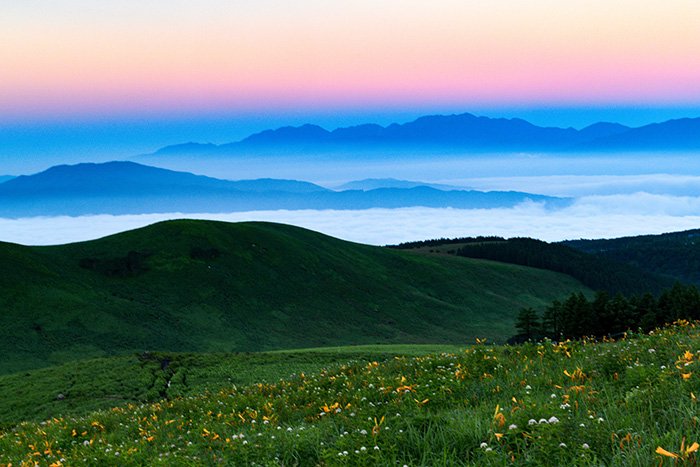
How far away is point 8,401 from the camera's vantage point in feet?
157

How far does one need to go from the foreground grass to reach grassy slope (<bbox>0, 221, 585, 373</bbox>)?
102 m

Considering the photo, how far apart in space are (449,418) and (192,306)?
15104 cm

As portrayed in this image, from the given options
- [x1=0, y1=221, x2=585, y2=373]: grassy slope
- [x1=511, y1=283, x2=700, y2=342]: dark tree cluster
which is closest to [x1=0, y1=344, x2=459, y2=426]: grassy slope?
[x1=511, y1=283, x2=700, y2=342]: dark tree cluster

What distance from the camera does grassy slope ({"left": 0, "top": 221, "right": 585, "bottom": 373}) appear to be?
4828 inches

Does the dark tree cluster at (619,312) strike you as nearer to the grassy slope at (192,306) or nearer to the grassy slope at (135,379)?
the grassy slope at (135,379)

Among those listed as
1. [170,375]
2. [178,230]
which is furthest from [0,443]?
[178,230]

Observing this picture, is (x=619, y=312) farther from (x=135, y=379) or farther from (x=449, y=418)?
(x=449, y=418)

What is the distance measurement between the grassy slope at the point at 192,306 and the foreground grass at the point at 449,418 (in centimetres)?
10190

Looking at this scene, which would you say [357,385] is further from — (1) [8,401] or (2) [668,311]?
(2) [668,311]

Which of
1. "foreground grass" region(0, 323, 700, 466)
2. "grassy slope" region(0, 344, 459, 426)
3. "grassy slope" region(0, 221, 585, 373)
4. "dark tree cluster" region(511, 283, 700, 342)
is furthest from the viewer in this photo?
"grassy slope" region(0, 221, 585, 373)

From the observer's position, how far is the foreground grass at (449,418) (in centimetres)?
707

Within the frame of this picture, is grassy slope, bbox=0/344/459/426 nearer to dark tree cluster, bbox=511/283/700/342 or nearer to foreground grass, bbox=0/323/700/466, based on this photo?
foreground grass, bbox=0/323/700/466

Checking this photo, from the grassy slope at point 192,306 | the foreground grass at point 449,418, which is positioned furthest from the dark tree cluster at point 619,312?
the foreground grass at point 449,418

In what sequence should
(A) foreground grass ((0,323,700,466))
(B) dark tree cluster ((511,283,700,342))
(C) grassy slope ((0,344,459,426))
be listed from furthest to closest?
1. (B) dark tree cluster ((511,283,700,342))
2. (C) grassy slope ((0,344,459,426))
3. (A) foreground grass ((0,323,700,466))
